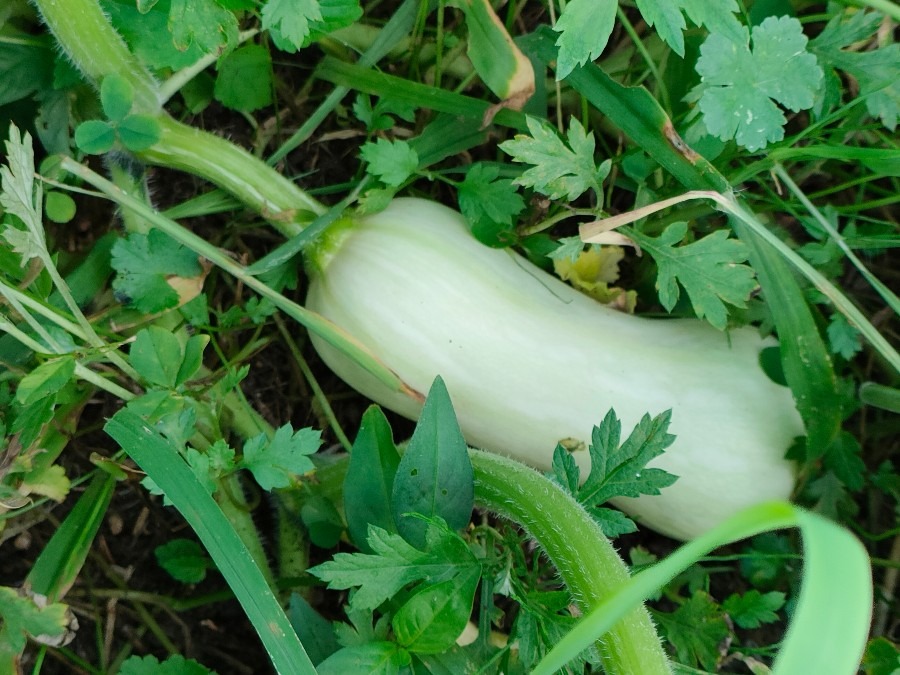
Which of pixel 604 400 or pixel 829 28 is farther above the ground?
pixel 829 28

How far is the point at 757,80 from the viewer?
109 centimetres

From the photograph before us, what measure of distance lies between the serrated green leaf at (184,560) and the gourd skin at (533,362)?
16.0 inches

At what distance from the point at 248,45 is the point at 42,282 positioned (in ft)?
1.71

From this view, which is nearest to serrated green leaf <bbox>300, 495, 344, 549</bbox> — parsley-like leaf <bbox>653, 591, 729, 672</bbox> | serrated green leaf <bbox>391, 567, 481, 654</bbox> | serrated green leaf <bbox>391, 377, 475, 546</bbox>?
serrated green leaf <bbox>391, 377, 475, 546</bbox>

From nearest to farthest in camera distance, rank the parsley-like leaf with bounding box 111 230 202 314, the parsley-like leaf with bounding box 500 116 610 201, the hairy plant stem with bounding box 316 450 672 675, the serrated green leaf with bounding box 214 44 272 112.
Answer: the hairy plant stem with bounding box 316 450 672 675, the parsley-like leaf with bounding box 500 116 610 201, the parsley-like leaf with bounding box 111 230 202 314, the serrated green leaf with bounding box 214 44 272 112

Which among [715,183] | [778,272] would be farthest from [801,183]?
[715,183]

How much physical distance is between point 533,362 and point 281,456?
0.47 m

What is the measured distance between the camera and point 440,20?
1431 mm

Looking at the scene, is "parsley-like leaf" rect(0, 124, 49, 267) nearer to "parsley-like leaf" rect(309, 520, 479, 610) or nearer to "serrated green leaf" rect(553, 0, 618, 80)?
"parsley-like leaf" rect(309, 520, 479, 610)

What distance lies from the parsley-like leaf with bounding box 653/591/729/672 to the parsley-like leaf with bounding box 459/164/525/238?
64 cm

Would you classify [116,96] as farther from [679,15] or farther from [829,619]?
[829,619]

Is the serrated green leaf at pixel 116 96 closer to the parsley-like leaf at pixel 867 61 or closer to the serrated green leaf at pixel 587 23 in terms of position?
the serrated green leaf at pixel 587 23

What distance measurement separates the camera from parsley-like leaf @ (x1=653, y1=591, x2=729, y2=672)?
4.09 ft

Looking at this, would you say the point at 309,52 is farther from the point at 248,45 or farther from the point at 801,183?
the point at 801,183
